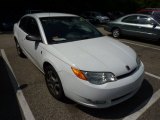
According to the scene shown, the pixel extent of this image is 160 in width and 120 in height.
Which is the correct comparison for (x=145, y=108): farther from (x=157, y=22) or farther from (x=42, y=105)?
(x=157, y=22)

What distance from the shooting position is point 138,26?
28.1 feet

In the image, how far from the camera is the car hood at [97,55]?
2.88 meters

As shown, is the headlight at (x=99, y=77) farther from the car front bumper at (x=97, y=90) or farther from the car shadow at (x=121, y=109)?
the car shadow at (x=121, y=109)

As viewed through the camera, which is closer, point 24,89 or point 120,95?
point 120,95

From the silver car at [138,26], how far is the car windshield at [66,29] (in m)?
4.80

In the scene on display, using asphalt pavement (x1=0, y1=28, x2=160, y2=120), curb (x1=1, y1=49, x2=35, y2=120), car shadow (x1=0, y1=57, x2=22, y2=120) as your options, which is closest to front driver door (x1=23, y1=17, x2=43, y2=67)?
asphalt pavement (x1=0, y1=28, x2=160, y2=120)

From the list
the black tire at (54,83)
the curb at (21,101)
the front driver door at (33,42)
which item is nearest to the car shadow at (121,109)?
the black tire at (54,83)

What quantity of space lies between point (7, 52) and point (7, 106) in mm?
3725

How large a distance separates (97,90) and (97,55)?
0.74 m

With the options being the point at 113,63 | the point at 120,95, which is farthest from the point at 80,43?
the point at 120,95

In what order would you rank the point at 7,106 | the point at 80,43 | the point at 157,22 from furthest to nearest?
the point at 157,22
the point at 80,43
the point at 7,106

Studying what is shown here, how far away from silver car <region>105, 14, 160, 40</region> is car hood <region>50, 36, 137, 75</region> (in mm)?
5064

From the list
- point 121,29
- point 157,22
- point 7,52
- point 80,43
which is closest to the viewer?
point 80,43

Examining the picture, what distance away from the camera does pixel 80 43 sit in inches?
142
